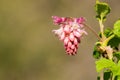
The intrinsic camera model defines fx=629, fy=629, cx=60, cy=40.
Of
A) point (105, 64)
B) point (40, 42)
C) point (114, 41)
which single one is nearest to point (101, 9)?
point (114, 41)

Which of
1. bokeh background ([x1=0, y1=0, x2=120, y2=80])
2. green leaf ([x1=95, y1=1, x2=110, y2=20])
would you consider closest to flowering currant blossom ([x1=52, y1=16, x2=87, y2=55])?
green leaf ([x1=95, y1=1, x2=110, y2=20])

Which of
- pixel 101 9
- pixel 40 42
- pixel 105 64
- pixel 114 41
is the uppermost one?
pixel 40 42

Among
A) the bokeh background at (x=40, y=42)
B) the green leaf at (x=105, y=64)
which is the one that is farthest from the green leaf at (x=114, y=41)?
the bokeh background at (x=40, y=42)

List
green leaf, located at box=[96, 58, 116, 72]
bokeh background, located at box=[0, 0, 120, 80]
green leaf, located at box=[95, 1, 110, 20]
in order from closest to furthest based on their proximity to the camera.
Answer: green leaf, located at box=[96, 58, 116, 72] → green leaf, located at box=[95, 1, 110, 20] → bokeh background, located at box=[0, 0, 120, 80]

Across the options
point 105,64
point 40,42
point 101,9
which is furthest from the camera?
point 40,42

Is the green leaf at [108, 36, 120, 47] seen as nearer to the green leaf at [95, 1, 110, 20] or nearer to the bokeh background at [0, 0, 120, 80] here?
the green leaf at [95, 1, 110, 20]

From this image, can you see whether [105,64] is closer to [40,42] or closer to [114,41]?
[114,41]

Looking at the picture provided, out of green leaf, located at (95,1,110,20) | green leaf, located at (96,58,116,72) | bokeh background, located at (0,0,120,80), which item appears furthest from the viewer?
bokeh background, located at (0,0,120,80)
